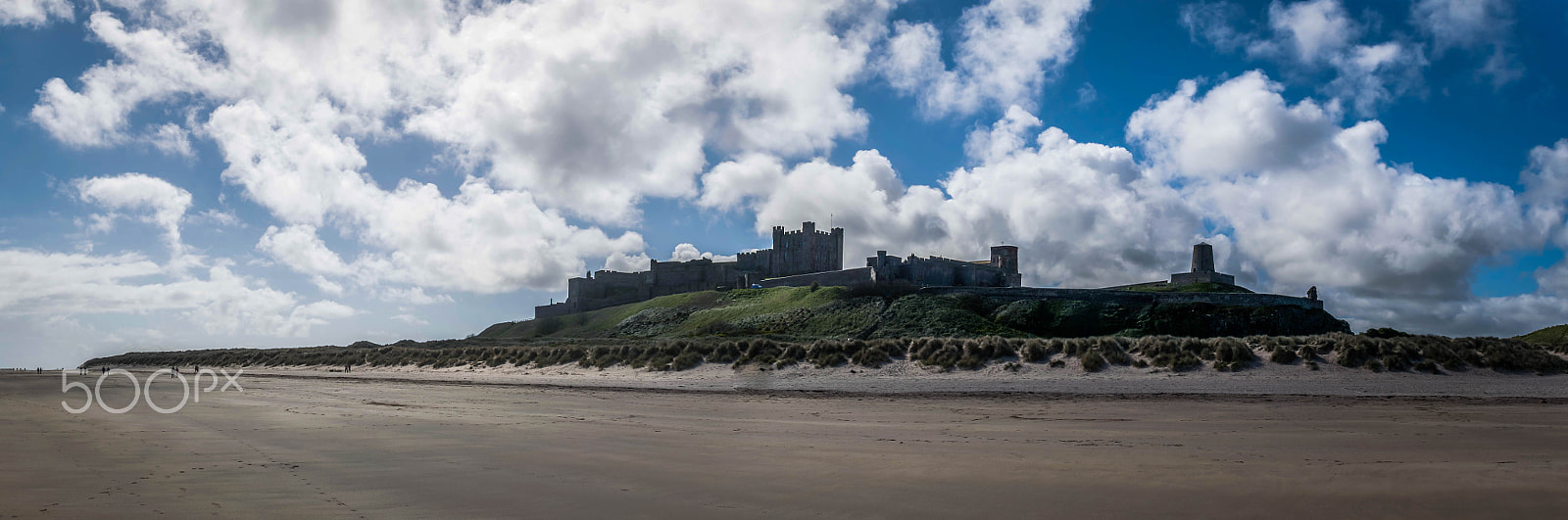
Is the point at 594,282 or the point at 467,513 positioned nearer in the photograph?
the point at 467,513

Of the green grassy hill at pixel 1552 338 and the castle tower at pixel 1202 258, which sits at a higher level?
the castle tower at pixel 1202 258

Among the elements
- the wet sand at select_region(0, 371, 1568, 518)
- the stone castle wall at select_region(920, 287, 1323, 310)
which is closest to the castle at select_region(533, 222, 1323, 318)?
the stone castle wall at select_region(920, 287, 1323, 310)

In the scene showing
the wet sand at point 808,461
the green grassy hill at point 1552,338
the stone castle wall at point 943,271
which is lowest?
the wet sand at point 808,461

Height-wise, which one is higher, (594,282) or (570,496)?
(594,282)

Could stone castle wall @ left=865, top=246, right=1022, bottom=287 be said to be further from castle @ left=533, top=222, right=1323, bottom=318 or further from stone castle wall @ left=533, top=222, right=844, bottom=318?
stone castle wall @ left=533, top=222, right=844, bottom=318

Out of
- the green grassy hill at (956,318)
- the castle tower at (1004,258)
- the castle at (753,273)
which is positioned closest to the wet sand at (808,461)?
the green grassy hill at (956,318)

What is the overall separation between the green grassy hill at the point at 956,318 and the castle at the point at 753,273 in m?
15.6

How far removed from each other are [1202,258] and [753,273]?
1957 inches

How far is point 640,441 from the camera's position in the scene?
819 cm

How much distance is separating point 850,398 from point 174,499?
11830mm

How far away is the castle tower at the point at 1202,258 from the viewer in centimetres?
8188

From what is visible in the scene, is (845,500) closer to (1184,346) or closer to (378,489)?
(378,489)

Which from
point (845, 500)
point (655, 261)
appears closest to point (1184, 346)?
point (845, 500)

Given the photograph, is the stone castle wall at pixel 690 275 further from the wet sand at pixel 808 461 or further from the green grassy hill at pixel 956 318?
the wet sand at pixel 808 461
